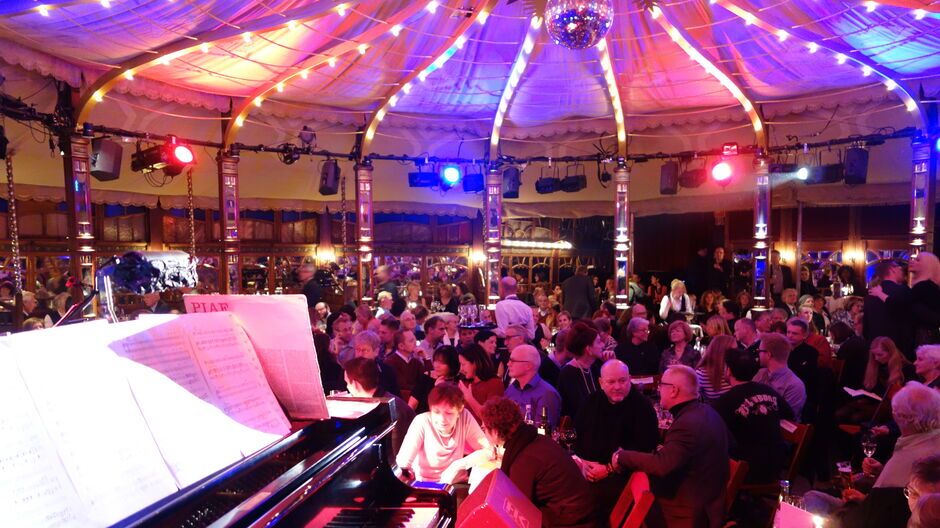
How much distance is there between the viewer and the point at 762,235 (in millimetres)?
9727

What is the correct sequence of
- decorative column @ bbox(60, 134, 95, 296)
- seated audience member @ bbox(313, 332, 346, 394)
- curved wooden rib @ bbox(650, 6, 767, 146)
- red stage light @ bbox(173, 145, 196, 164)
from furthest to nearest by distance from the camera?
red stage light @ bbox(173, 145, 196, 164) < curved wooden rib @ bbox(650, 6, 767, 146) < decorative column @ bbox(60, 134, 95, 296) < seated audience member @ bbox(313, 332, 346, 394)

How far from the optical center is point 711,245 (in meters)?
12.7

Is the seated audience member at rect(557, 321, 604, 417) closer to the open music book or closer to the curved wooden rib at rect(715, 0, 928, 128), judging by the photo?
the open music book

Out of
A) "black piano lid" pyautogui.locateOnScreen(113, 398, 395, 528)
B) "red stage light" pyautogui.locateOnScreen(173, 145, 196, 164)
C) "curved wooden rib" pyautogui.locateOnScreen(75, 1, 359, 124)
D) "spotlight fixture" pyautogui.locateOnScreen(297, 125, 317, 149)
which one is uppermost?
"curved wooden rib" pyautogui.locateOnScreen(75, 1, 359, 124)

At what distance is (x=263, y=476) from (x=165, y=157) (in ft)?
22.7

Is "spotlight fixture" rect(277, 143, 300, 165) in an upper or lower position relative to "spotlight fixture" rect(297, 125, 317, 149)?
lower

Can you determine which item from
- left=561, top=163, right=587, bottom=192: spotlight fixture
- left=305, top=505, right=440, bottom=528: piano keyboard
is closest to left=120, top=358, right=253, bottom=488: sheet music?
left=305, top=505, right=440, bottom=528: piano keyboard

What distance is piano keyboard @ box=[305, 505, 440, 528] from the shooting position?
222 centimetres

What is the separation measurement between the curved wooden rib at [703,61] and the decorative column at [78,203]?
267 inches

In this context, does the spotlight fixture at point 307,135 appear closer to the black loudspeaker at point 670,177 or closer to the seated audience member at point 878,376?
the black loudspeaker at point 670,177

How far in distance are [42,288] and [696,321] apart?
950 cm

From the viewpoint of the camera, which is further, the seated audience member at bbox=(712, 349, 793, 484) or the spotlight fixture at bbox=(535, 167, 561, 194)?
the spotlight fixture at bbox=(535, 167, 561, 194)

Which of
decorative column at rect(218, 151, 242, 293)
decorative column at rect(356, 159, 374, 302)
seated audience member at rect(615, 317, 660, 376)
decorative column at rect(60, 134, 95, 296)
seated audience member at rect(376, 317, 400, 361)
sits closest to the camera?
seated audience member at rect(615, 317, 660, 376)

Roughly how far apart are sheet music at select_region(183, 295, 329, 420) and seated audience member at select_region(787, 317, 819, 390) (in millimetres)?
4709
